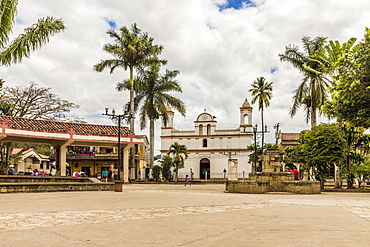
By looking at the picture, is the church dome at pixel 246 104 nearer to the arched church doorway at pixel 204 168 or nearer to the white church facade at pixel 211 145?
the white church facade at pixel 211 145

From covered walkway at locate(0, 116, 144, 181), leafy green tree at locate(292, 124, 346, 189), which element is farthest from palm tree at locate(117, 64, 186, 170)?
leafy green tree at locate(292, 124, 346, 189)

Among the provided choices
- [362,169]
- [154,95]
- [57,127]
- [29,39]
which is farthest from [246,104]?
[29,39]

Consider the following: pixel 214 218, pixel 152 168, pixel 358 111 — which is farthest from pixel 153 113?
pixel 214 218

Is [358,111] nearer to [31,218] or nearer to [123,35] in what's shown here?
[31,218]

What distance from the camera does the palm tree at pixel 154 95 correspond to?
38.6 metres

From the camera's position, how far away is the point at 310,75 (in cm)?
3203

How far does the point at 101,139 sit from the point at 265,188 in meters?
14.7

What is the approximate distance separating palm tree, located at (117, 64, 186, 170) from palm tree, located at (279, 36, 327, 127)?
457 inches

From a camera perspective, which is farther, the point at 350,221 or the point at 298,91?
the point at 298,91

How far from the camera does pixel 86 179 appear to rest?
24234mm

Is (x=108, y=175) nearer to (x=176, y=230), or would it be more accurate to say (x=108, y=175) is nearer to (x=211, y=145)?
(x=211, y=145)

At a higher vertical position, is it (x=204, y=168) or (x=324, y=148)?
(x=324, y=148)

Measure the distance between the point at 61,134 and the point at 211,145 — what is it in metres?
32.8

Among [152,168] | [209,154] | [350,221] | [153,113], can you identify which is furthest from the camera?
[209,154]
